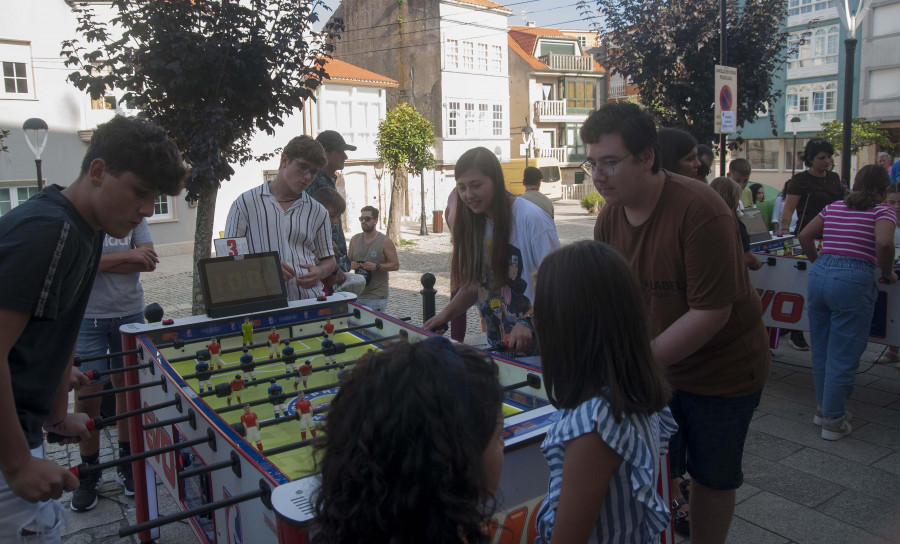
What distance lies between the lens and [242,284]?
3914 millimetres

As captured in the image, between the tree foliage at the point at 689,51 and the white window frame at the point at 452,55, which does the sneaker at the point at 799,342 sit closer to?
the tree foliage at the point at 689,51

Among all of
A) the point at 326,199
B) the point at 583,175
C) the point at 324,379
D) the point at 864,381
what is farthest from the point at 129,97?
the point at 583,175

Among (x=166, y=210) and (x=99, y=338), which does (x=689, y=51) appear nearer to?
(x=99, y=338)

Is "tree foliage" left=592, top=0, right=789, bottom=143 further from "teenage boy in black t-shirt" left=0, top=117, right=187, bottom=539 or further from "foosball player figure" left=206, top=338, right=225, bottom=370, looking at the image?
"teenage boy in black t-shirt" left=0, top=117, right=187, bottom=539

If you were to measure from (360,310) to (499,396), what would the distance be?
9.25 feet

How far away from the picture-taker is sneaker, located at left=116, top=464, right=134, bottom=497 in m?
4.14

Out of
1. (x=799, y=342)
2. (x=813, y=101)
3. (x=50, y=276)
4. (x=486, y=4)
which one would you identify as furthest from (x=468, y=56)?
(x=50, y=276)

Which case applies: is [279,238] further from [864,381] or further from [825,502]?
[864,381]

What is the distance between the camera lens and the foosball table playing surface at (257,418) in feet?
6.57

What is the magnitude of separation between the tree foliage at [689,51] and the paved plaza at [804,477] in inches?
288

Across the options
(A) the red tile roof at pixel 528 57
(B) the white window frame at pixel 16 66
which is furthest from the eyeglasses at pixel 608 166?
(A) the red tile roof at pixel 528 57

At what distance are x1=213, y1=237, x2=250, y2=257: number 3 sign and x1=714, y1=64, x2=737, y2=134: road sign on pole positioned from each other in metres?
A: 7.71

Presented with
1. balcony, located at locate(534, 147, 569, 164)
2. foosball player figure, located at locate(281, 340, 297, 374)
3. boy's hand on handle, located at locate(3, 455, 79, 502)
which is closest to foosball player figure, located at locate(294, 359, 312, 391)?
foosball player figure, located at locate(281, 340, 297, 374)

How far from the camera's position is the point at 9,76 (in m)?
16.3
